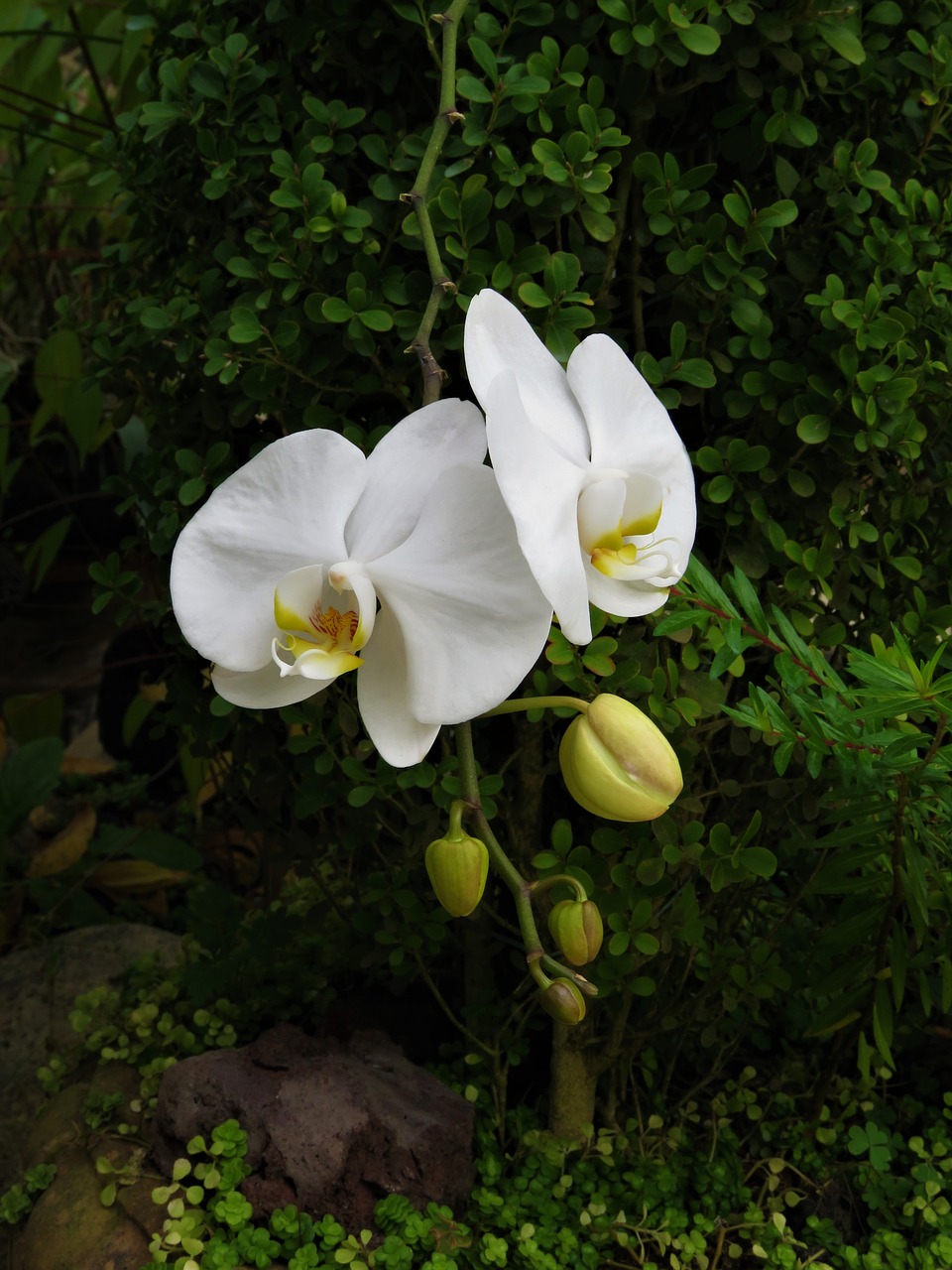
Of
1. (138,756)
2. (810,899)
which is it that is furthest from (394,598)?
(138,756)

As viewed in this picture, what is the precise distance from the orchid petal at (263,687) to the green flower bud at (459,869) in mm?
95

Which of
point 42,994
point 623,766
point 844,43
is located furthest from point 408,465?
point 42,994

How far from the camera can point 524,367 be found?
53 cm

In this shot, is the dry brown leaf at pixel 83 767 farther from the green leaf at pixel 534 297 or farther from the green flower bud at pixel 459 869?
the green flower bud at pixel 459 869

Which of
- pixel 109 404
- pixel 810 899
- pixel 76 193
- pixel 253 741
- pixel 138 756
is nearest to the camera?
pixel 253 741

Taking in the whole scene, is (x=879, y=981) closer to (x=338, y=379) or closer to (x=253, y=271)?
(x=338, y=379)

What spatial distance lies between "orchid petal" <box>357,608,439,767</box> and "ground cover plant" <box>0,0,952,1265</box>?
1.02 ft

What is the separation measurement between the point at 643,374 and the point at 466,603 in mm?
505

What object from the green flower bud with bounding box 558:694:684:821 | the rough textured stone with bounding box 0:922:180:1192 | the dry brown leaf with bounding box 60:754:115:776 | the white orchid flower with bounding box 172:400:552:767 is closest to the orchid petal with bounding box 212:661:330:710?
the white orchid flower with bounding box 172:400:552:767

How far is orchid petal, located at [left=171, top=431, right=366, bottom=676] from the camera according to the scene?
0.49 meters

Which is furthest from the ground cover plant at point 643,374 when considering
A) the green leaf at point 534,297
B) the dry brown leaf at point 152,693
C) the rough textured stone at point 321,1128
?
the dry brown leaf at point 152,693

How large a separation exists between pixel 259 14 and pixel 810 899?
3.48 ft

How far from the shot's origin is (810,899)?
1267 mm

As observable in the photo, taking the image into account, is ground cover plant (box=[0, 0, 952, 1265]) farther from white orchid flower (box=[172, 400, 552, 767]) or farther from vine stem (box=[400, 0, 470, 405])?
white orchid flower (box=[172, 400, 552, 767])
